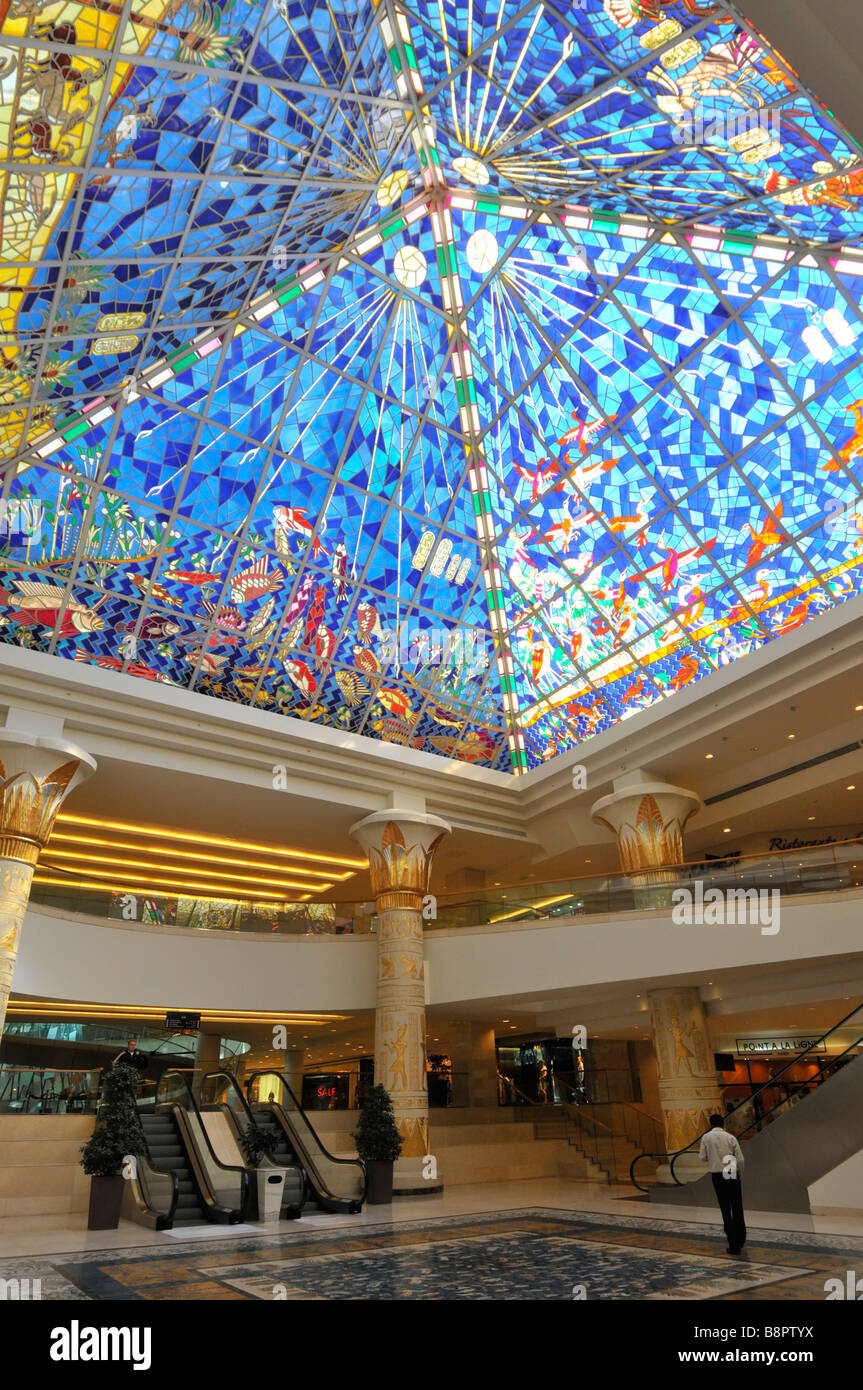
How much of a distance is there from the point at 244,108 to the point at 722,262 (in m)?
8.27

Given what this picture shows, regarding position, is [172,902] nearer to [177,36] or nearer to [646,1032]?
[646,1032]

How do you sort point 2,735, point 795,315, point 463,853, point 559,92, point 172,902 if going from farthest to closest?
point 463,853 < point 172,902 < point 2,735 < point 795,315 < point 559,92

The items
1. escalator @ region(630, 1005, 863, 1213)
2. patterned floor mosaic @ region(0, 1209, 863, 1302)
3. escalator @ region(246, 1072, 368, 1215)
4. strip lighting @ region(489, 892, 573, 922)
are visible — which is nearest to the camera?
patterned floor mosaic @ region(0, 1209, 863, 1302)

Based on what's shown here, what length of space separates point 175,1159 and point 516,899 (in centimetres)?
880

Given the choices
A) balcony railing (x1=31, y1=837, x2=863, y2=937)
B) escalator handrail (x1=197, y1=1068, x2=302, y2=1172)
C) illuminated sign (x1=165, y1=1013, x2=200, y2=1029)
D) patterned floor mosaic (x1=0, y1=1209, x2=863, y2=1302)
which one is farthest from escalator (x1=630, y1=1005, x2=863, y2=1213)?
illuminated sign (x1=165, y1=1013, x2=200, y2=1029)

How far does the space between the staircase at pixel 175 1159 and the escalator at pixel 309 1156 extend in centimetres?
153

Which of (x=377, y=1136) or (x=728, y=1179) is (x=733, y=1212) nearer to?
(x=728, y=1179)

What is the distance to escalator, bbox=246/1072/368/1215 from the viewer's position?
1509 cm

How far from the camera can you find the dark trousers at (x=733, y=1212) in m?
8.96

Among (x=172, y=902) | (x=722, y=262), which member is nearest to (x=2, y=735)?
(x=172, y=902)

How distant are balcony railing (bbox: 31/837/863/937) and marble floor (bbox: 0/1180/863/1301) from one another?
19.4 ft

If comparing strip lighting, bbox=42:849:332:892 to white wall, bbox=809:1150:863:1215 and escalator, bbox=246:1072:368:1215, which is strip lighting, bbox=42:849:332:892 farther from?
white wall, bbox=809:1150:863:1215

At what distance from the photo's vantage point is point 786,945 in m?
16.1

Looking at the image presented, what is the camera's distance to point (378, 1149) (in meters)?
15.9
